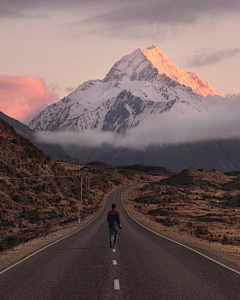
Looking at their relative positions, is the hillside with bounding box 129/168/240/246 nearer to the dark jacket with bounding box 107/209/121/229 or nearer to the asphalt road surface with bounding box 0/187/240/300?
the dark jacket with bounding box 107/209/121/229

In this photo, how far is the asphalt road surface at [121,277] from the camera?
11.3m

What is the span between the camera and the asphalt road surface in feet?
37.2

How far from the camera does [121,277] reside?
44.7 ft

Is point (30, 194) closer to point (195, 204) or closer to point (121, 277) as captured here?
point (195, 204)

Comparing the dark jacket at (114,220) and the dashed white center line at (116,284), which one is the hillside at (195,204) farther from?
the dashed white center line at (116,284)

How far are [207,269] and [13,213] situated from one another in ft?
156

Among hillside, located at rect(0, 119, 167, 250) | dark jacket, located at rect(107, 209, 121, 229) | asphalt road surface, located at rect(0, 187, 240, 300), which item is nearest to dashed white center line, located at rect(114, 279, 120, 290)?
asphalt road surface, located at rect(0, 187, 240, 300)

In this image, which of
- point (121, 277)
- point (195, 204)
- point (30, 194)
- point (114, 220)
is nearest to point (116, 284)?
point (121, 277)

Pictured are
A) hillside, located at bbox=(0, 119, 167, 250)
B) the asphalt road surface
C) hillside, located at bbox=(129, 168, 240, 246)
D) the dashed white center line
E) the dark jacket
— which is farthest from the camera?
hillside, located at bbox=(0, 119, 167, 250)

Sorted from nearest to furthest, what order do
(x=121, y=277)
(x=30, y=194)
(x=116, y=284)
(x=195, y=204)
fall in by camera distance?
(x=116, y=284)
(x=121, y=277)
(x=30, y=194)
(x=195, y=204)

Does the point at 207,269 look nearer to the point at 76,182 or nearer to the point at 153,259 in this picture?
the point at 153,259

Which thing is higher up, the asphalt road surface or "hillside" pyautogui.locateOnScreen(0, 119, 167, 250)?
"hillside" pyautogui.locateOnScreen(0, 119, 167, 250)

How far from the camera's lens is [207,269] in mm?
15344

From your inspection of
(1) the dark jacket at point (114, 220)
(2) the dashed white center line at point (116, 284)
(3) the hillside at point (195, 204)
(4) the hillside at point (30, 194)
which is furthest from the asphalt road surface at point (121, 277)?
(4) the hillside at point (30, 194)
